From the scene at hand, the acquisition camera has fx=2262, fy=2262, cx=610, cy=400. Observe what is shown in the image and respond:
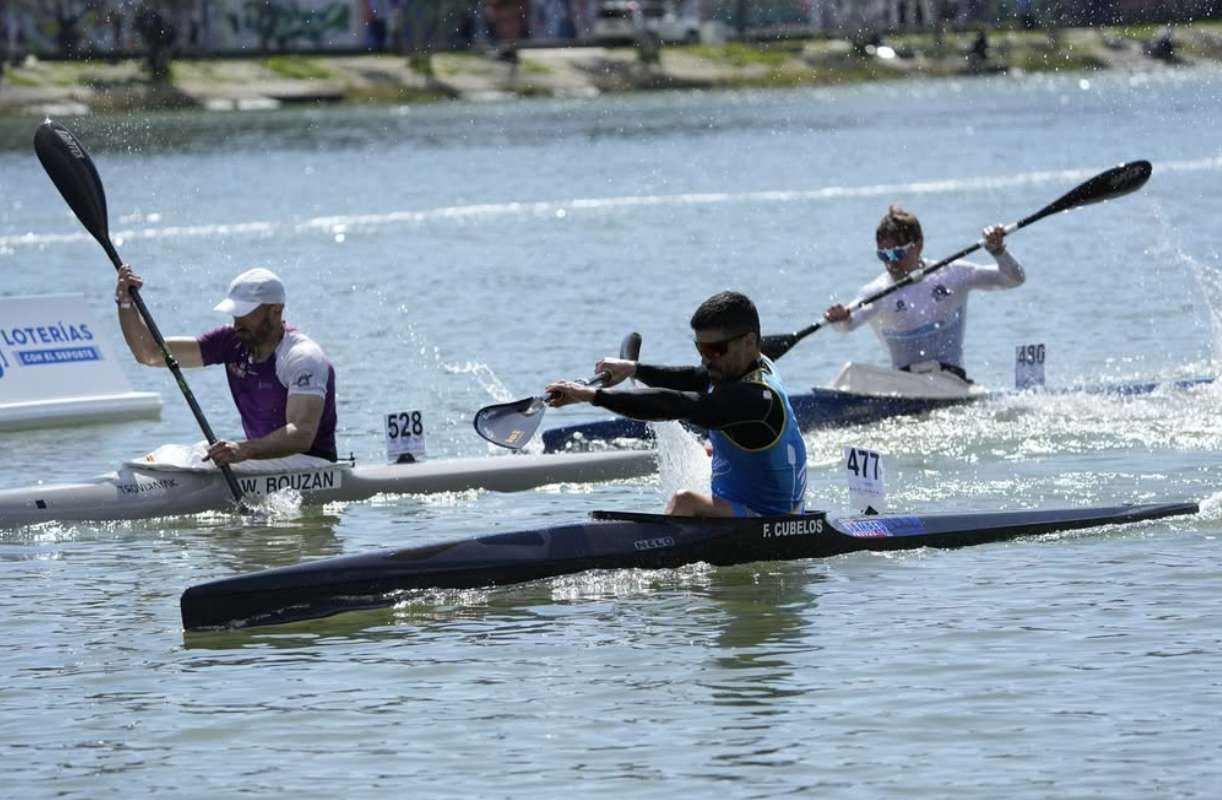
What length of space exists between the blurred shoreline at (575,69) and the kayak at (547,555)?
57.8m

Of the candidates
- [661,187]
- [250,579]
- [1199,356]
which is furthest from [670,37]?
[250,579]

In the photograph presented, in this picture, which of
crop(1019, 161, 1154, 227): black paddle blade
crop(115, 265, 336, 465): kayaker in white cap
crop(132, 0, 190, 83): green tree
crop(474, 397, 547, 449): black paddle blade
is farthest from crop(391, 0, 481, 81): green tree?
crop(474, 397, 547, 449): black paddle blade

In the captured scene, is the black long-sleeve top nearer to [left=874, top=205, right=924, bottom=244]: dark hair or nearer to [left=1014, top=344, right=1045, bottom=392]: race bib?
[left=874, top=205, right=924, bottom=244]: dark hair

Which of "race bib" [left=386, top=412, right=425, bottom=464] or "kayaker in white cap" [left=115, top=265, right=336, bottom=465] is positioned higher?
"kayaker in white cap" [left=115, top=265, right=336, bottom=465]

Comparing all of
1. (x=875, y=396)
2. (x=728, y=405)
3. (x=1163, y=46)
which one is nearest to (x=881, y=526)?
(x=728, y=405)

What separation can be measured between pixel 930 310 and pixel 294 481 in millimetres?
5033

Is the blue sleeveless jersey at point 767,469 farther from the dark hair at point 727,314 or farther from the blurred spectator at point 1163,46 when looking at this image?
the blurred spectator at point 1163,46

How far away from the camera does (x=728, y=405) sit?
33.5 ft

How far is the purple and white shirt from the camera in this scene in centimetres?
1263

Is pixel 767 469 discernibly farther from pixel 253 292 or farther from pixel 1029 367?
pixel 1029 367

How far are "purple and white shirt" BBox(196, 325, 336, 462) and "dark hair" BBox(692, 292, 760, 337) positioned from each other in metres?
3.08

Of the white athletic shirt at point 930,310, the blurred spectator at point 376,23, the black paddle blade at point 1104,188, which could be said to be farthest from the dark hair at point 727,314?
the blurred spectator at point 376,23

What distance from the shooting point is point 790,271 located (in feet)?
96.3

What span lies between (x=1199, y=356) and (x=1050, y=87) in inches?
2643
